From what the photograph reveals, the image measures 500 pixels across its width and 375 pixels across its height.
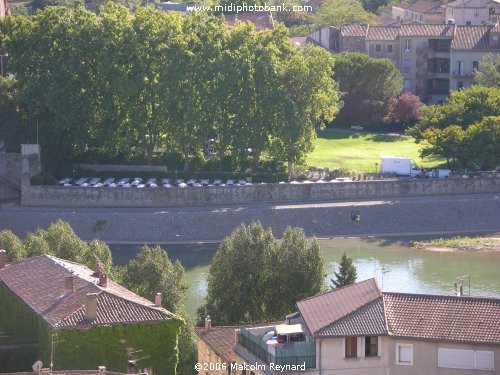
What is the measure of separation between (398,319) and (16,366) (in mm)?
14635

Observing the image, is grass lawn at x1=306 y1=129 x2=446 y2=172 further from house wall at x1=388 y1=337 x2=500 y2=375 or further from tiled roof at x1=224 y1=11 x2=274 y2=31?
house wall at x1=388 y1=337 x2=500 y2=375

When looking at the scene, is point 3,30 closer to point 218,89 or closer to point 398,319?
point 218,89

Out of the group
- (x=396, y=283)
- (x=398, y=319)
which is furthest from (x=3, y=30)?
(x=398, y=319)

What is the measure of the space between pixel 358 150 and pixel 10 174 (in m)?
24.9

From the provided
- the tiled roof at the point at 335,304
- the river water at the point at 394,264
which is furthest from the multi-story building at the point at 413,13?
the tiled roof at the point at 335,304

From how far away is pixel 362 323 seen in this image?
42.8 meters

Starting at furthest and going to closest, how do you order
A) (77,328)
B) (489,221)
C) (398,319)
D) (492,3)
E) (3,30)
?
(492,3) → (3,30) → (489,221) → (77,328) → (398,319)

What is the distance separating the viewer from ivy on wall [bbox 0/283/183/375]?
163ft

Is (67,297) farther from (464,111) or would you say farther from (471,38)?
(471,38)

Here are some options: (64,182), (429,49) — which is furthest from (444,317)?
(429,49)

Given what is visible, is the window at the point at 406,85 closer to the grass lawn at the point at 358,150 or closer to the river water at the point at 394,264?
the grass lawn at the point at 358,150

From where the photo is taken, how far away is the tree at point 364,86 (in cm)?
12062

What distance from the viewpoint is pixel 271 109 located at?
9994 cm

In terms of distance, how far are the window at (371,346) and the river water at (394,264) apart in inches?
1091
